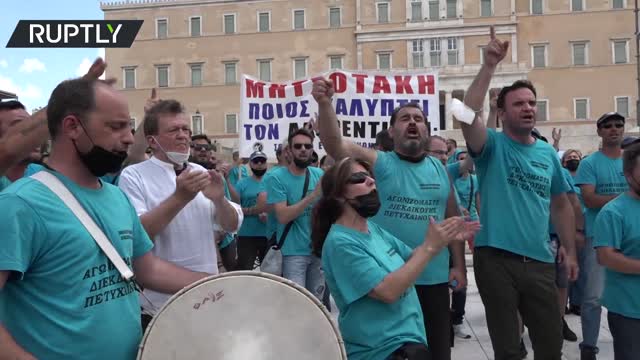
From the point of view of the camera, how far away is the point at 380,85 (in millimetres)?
8266

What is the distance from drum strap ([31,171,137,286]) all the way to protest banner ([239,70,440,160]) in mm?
5521

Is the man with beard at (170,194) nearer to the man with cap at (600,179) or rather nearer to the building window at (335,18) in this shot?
the man with cap at (600,179)

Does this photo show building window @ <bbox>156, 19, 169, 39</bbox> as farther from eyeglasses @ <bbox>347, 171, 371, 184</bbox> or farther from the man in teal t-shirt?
eyeglasses @ <bbox>347, 171, 371, 184</bbox>

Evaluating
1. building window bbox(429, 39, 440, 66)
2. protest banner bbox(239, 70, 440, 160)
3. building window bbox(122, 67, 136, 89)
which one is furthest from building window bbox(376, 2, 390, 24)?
protest banner bbox(239, 70, 440, 160)

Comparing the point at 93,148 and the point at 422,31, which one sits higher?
the point at 422,31

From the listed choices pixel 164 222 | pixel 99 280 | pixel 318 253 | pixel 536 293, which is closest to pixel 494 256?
pixel 536 293

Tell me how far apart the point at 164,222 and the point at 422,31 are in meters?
52.4

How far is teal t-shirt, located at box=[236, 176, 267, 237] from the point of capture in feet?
27.0

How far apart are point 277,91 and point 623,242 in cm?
551

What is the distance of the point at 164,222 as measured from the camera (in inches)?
127

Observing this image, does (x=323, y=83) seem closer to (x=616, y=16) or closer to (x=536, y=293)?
(x=536, y=293)

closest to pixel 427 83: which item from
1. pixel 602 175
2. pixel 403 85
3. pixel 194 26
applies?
pixel 403 85

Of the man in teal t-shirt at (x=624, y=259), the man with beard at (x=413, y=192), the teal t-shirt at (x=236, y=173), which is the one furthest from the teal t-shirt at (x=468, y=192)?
the teal t-shirt at (x=236, y=173)

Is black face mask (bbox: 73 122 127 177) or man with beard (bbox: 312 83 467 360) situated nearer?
black face mask (bbox: 73 122 127 177)
